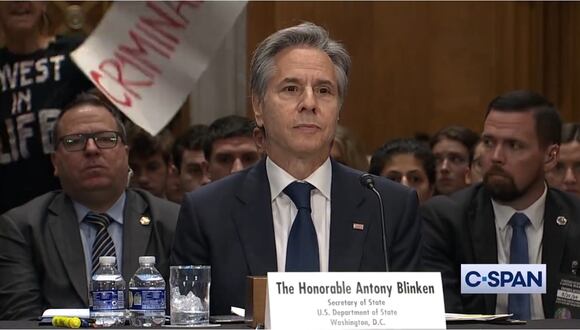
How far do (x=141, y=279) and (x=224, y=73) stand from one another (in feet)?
12.7

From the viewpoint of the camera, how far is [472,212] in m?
5.26

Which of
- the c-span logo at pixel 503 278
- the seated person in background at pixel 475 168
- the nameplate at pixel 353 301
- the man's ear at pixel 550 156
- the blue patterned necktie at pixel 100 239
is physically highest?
the seated person in background at pixel 475 168

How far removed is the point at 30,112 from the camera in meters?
5.88

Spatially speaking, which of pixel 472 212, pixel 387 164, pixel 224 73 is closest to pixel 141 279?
pixel 472 212

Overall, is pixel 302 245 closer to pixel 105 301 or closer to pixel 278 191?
pixel 278 191

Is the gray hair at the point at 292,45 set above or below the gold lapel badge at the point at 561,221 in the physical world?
above

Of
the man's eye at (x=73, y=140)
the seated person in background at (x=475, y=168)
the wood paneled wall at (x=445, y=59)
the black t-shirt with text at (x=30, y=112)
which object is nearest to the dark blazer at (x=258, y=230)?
the man's eye at (x=73, y=140)

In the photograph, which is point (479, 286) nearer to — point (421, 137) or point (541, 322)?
point (541, 322)

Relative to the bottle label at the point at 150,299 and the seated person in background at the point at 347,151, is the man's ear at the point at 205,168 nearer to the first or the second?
the seated person in background at the point at 347,151

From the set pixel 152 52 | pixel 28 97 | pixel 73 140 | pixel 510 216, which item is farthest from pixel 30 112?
pixel 510 216

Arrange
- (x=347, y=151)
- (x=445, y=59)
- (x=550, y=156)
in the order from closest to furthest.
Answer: (x=550, y=156)
(x=347, y=151)
(x=445, y=59)

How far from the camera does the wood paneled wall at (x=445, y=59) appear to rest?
302 inches

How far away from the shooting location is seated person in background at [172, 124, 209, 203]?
20.7ft

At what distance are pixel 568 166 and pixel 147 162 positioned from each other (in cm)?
215
